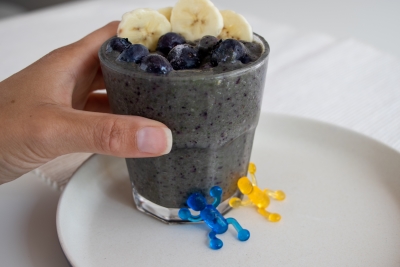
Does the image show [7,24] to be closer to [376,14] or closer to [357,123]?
[357,123]

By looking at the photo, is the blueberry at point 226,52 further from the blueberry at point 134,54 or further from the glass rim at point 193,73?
the blueberry at point 134,54

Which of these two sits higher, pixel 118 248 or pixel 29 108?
pixel 29 108

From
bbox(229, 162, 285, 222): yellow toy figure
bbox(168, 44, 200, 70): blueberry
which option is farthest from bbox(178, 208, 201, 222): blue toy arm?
bbox(168, 44, 200, 70): blueberry

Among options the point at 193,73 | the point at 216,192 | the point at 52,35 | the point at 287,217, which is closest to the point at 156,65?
the point at 193,73

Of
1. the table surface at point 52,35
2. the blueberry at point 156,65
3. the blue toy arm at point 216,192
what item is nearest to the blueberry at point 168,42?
the blueberry at point 156,65

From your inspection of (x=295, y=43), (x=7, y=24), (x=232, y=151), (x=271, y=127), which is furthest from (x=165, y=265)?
(x=7, y=24)

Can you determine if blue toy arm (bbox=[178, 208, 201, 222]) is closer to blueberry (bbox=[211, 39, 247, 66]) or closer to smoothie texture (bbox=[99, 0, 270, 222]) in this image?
smoothie texture (bbox=[99, 0, 270, 222])
